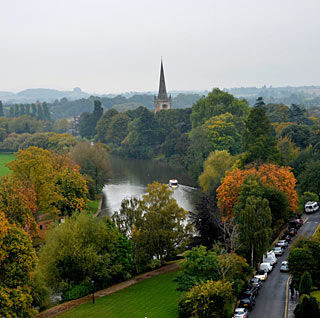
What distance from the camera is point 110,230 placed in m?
33.3

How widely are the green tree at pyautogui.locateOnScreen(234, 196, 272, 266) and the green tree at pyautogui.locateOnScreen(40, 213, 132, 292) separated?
8.85 m

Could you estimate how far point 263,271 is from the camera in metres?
32.0

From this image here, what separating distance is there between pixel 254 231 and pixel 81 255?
1235cm

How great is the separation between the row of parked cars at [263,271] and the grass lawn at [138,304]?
4.02m

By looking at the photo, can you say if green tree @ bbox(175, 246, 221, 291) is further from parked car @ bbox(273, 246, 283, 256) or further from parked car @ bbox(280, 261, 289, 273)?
parked car @ bbox(273, 246, 283, 256)

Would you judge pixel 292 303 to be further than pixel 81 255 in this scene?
No

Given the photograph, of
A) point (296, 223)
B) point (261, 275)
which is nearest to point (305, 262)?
point (261, 275)

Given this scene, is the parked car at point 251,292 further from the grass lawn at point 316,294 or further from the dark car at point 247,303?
the grass lawn at point 316,294

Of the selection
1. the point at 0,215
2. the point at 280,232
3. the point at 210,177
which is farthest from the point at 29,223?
the point at 210,177

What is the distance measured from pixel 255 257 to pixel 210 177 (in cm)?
2810

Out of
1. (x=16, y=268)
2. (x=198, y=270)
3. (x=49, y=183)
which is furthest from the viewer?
(x=49, y=183)

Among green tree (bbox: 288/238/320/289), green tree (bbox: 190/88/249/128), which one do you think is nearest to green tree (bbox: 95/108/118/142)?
green tree (bbox: 190/88/249/128)

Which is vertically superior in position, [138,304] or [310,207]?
[310,207]

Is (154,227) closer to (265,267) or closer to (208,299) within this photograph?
(265,267)
